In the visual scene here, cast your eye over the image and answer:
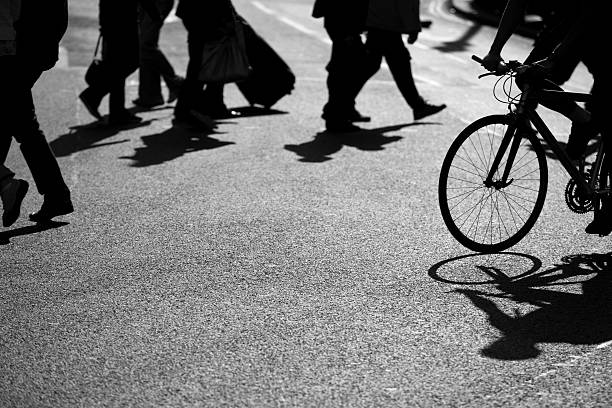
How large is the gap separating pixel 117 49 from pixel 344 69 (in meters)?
1.97

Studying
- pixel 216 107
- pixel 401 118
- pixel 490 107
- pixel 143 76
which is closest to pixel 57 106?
pixel 143 76

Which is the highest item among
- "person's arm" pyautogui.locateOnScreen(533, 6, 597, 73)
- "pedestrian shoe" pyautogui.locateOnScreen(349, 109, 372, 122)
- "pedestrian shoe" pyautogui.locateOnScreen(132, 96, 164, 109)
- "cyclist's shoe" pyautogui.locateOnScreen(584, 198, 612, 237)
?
"person's arm" pyautogui.locateOnScreen(533, 6, 597, 73)

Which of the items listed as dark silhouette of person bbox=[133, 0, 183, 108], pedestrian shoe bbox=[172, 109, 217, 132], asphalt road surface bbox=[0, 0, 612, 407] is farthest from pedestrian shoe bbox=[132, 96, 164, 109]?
asphalt road surface bbox=[0, 0, 612, 407]

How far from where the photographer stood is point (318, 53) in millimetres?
15141

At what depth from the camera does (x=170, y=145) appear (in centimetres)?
905

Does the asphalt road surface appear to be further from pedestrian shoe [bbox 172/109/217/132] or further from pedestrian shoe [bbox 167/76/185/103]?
pedestrian shoe [bbox 167/76/185/103]

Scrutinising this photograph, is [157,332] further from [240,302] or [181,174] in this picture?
[181,174]

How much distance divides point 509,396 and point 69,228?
3250 mm

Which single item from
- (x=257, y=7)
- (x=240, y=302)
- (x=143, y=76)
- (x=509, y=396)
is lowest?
(x=257, y=7)

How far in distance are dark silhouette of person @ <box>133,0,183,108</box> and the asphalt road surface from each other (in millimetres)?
1893

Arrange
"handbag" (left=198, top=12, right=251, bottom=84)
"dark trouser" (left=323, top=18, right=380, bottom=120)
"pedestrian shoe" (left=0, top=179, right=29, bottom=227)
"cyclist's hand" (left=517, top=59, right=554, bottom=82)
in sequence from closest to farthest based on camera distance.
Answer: "cyclist's hand" (left=517, top=59, right=554, bottom=82) < "pedestrian shoe" (left=0, top=179, right=29, bottom=227) < "dark trouser" (left=323, top=18, right=380, bottom=120) < "handbag" (left=198, top=12, right=251, bottom=84)

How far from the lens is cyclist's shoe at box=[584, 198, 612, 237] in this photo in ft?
18.9

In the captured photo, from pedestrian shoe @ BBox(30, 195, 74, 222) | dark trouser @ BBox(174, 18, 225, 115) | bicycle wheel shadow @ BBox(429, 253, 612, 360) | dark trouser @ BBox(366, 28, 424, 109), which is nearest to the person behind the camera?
bicycle wheel shadow @ BBox(429, 253, 612, 360)

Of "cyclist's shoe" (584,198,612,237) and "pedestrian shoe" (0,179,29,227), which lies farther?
"pedestrian shoe" (0,179,29,227)
